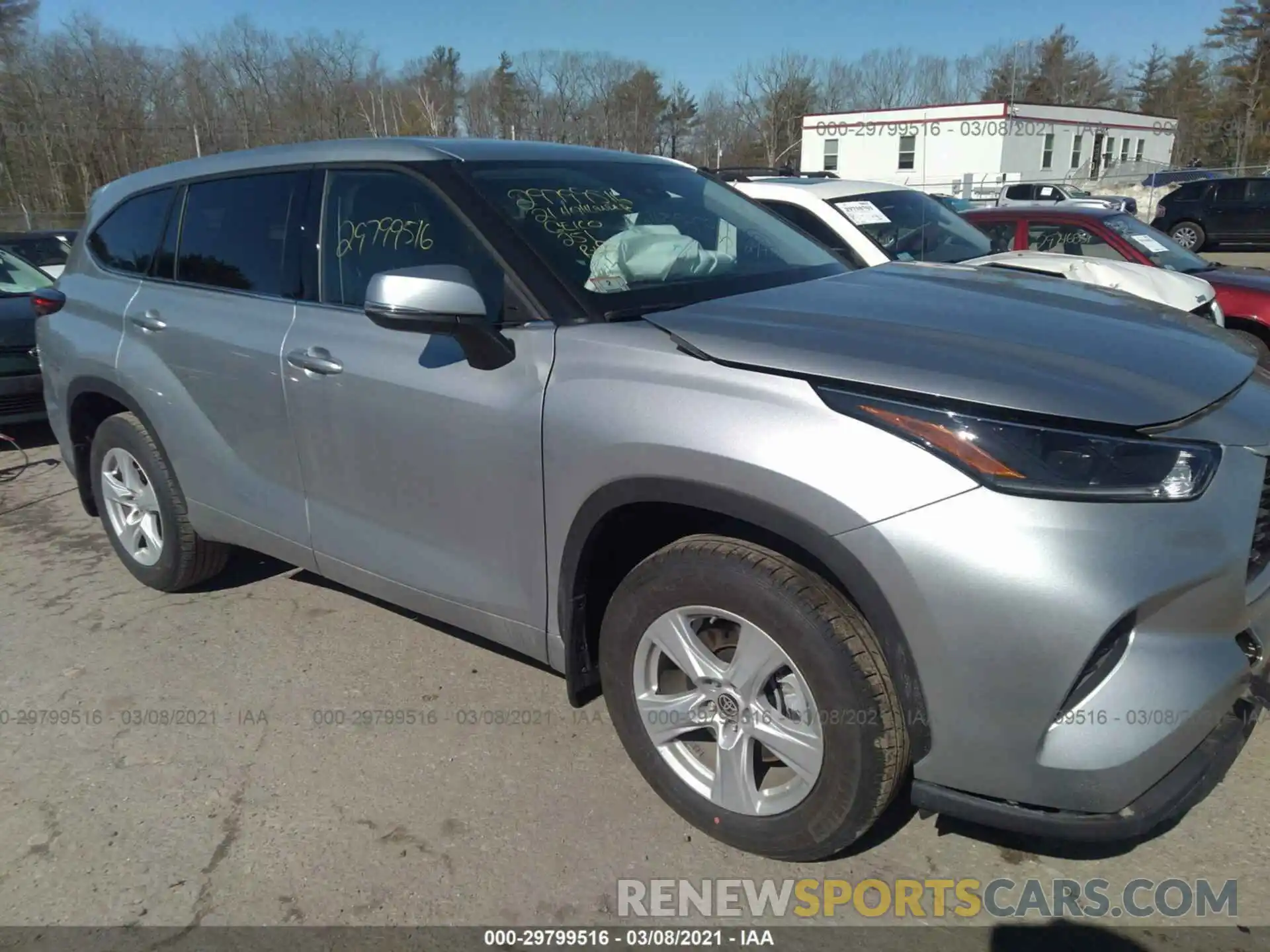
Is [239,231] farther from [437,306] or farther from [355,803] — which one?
[355,803]

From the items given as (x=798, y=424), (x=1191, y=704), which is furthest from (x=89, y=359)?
(x=1191, y=704)

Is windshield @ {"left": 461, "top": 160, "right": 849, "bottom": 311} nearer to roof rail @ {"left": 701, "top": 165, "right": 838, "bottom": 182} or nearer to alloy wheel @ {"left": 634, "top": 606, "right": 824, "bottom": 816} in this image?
alloy wheel @ {"left": 634, "top": 606, "right": 824, "bottom": 816}

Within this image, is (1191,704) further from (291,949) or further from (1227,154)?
(1227,154)

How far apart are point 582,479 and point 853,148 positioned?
150 feet

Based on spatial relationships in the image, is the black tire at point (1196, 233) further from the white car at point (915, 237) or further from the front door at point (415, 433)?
the front door at point (415, 433)

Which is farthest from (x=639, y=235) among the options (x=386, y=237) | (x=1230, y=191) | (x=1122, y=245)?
(x=1230, y=191)

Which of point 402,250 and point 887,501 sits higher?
point 402,250

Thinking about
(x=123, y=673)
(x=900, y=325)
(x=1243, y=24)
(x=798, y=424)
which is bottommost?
(x=123, y=673)

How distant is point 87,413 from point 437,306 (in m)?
2.82

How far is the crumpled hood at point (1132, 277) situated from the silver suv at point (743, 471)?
3.23 m

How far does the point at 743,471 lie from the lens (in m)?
2.06

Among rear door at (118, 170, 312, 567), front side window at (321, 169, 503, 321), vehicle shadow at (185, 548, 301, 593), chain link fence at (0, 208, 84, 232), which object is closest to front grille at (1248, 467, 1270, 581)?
front side window at (321, 169, 503, 321)

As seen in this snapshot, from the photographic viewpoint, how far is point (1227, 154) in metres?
56.0

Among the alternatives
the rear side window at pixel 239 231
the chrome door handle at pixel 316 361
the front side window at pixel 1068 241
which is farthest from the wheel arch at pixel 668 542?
the front side window at pixel 1068 241
